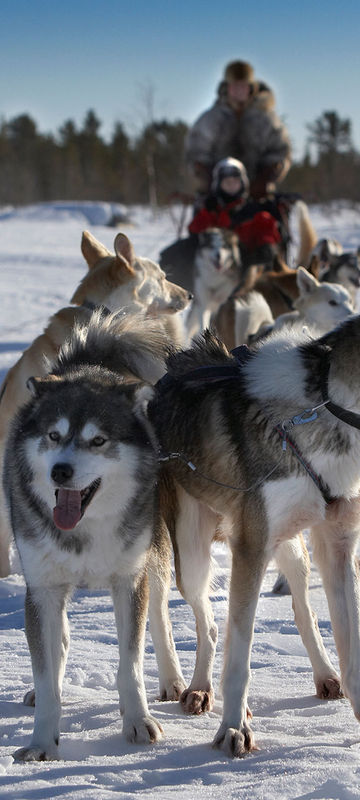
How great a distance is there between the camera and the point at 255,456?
2545 mm

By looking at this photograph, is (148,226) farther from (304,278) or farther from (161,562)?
(161,562)

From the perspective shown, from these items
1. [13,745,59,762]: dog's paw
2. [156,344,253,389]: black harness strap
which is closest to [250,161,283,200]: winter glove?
[156,344,253,389]: black harness strap

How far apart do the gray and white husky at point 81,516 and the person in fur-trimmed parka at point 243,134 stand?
6.97 metres

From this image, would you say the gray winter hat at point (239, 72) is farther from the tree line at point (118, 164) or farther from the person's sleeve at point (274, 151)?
the tree line at point (118, 164)

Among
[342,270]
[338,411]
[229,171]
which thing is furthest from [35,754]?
[229,171]

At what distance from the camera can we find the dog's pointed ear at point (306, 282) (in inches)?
262

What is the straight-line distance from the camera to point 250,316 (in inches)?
258

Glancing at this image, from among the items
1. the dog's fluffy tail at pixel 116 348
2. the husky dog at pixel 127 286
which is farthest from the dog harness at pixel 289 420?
the husky dog at pixel 127 286

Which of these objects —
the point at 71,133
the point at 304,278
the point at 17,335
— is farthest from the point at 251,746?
the point at 71,133

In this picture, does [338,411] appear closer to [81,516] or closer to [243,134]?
[81,516]

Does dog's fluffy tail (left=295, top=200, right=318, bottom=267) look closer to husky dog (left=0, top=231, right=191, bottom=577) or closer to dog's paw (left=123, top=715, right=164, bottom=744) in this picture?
husky dog (left=0, top=231, right=191, bottom=577)

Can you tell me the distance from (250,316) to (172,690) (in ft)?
13.0

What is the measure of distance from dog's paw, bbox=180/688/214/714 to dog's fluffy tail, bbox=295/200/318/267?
650 centimetres

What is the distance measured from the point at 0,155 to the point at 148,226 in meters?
22.4
